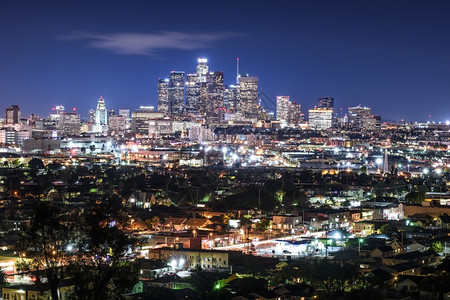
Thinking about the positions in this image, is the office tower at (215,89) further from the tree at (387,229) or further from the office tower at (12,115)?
the tree at (387,229)

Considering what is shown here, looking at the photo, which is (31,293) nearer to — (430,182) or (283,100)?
(430,182)

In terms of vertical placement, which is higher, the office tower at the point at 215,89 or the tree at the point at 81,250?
the office tower at the point at 215,89

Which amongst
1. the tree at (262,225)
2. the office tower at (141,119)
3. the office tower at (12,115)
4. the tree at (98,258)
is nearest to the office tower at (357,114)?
the office tower at (141,119)

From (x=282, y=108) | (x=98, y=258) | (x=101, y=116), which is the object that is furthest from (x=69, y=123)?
(x=98, y=258)

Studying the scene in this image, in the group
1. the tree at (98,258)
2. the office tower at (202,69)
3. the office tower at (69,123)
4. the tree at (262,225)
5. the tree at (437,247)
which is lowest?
the tree at (437,247)

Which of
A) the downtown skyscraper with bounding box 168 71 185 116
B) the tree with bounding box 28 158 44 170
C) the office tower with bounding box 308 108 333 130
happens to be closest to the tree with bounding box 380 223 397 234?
the tree with bounding box 28 158 44 170

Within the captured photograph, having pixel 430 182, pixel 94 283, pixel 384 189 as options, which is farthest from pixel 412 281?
pixel 430 182

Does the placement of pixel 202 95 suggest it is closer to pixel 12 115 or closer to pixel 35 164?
pixel 12 115
